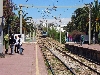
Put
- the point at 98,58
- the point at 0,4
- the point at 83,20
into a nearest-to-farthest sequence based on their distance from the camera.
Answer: the point at 0,4
the point at 98,58
the point at 83,20

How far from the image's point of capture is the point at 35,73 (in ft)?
52.0

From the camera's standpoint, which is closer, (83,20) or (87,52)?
(87,52)

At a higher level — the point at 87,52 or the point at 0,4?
the point at 0,4

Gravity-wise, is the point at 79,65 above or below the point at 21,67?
below

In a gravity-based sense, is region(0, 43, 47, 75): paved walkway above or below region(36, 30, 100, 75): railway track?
above

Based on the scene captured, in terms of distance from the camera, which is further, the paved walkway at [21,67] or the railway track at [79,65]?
the railway track at [79,65]

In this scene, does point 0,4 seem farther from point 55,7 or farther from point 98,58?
point 55,7

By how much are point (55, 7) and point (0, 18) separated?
88.6ft

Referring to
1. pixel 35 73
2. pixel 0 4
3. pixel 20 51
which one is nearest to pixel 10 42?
pixel 20 51

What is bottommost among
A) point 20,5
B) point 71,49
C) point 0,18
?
point 71,49

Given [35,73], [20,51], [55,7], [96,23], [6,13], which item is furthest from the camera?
[96,23]

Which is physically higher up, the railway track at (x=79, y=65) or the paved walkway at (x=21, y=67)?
the paved walkway at (x=21, y=67)

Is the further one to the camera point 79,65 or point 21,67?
point 79,65

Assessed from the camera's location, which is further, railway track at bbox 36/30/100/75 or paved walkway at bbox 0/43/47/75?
railway track at bbox 36/30/100/75
